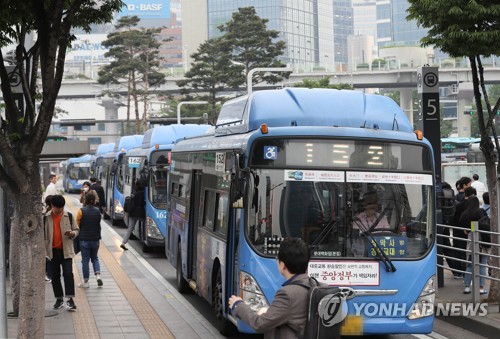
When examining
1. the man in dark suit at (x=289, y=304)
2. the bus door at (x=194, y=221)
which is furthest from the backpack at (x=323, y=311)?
the bus door at (x=194, y=221)

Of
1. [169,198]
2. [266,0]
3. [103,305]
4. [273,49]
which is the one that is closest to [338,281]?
[103,305]

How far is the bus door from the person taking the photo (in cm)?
1456

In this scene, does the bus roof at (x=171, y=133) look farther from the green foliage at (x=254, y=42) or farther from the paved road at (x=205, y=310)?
the green foliage at (x=254, y=42)

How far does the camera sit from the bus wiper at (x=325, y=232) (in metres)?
10.3

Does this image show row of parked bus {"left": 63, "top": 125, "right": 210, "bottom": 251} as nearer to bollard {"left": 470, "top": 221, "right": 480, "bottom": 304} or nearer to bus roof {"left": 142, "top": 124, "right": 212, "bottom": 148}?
bus roof {"left": 142, "top": 124, "right": 212, "bottom": 148}

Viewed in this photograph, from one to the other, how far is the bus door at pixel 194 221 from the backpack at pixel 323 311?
29.1 feet

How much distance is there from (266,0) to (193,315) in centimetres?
18142

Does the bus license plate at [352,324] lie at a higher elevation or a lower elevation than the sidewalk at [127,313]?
higher

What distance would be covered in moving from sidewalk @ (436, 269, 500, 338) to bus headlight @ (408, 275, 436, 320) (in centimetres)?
159

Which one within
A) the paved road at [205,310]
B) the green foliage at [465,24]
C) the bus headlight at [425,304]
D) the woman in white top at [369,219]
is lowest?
the paved road at [205,310]

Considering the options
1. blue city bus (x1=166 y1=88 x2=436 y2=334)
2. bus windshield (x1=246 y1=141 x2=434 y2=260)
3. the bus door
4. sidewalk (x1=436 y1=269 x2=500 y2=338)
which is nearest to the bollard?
sidewalk (x1=436 y1=269 x2=500 y2=338)

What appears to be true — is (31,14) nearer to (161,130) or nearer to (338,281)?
(338,281)

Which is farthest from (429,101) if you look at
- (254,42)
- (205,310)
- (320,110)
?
(254,42)

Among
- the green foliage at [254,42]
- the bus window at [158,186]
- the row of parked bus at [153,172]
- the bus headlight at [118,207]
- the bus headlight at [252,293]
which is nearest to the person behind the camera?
the bus headlight at [252,293]
